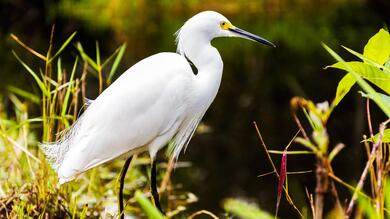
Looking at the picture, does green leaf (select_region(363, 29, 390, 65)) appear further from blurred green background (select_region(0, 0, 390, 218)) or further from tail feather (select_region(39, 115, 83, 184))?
tail feather (select_region(39, 115, 83, 184))

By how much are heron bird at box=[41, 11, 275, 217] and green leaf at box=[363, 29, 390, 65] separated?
112 centimetres

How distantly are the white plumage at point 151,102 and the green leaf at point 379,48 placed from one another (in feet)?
3.69

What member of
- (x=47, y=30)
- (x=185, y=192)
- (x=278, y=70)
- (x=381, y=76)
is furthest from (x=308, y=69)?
(x=381, y=76)

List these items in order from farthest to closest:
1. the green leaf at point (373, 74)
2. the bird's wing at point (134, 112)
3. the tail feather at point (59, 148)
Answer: the tail feather at point (59, 148) → the bird's wing at point (134, 112) → the green leaf at point (373, 74)

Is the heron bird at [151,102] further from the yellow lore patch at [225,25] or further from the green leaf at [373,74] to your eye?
the green leaf at [373,74]

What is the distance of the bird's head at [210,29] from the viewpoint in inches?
121

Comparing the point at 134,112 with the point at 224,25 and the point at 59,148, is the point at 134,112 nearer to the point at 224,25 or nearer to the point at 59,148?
the point at 59,148

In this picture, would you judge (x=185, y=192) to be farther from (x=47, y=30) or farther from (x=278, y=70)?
(x=47, y=30)

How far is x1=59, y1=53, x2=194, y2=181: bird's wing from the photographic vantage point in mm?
3041

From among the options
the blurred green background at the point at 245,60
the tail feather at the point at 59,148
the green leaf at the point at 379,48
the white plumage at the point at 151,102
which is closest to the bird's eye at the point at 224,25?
the white plumage at the point at 151,102

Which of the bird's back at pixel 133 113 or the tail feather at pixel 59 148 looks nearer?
the bird's back at pixel 133 113

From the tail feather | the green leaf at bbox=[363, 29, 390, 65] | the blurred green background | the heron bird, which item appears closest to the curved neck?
the heron bird

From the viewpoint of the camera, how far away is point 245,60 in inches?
468

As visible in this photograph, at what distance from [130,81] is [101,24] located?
14.2 meters
